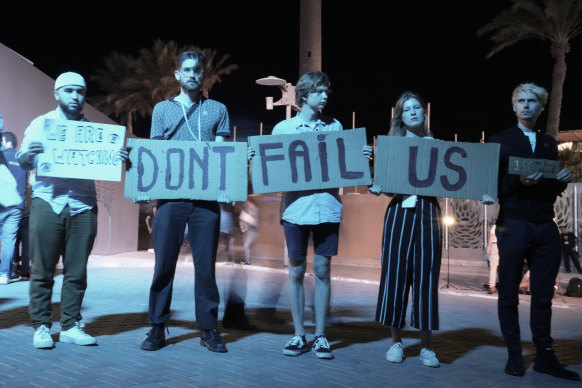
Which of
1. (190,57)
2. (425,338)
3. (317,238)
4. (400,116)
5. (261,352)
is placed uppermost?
(190,57)

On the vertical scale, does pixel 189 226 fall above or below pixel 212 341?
above

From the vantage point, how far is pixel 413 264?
468 centimetres

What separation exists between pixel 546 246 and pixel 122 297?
562cm

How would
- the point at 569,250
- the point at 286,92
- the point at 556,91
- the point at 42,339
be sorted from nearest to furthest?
the point at 42,339, the point at 286,92, the point at 569,250, the point at 556,91

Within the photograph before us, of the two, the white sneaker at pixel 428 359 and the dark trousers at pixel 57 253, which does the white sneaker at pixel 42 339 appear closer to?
the dark trousers at pixel 57 253

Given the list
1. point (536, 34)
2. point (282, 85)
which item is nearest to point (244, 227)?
point (282, 85)

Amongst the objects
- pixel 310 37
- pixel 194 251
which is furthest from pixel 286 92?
pixel 194 251

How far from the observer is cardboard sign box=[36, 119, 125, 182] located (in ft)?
15.6

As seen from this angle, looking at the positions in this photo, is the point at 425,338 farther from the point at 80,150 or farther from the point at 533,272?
the point at 80,150

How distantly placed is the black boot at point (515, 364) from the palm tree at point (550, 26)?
22233 millimetres

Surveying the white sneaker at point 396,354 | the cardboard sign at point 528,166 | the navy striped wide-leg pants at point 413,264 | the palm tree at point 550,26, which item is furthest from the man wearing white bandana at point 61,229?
the palm tree at point 550,26

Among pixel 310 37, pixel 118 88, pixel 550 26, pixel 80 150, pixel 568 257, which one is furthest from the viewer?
pixel 118 88

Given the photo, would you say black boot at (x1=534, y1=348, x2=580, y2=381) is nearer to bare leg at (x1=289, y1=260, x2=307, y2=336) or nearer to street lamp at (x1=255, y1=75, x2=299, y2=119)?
bare leg at (x1=289, y1=260, x2=307, y2=336)

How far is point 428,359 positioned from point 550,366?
35.6 inches
